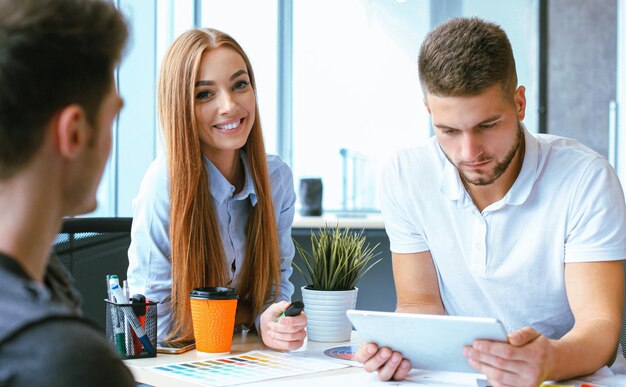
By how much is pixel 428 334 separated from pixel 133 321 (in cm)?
64

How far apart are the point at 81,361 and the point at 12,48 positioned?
276 mm

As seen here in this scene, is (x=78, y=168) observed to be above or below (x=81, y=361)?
above

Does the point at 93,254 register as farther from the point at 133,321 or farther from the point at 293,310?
the point at 293,310

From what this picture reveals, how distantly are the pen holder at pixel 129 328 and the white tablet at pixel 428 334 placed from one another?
0.48 m

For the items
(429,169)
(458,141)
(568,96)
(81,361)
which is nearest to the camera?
(81,361)

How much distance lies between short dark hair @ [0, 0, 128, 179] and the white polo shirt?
130 cm

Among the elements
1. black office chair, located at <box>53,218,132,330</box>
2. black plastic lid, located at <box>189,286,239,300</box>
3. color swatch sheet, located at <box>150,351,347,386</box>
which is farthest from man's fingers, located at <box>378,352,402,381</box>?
black office chair, located at <box>53,218,132,330</box>

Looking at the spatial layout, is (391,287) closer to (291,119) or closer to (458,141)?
(291,119)

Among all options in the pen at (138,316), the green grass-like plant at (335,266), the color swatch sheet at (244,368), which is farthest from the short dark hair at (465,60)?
the pen at (138,316)

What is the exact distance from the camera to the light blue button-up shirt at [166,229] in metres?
1.92

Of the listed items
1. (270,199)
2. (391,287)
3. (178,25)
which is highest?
(178,25)

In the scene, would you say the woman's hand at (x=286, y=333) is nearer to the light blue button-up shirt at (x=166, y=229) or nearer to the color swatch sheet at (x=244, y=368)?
the color swatch sheet at (x=244, y=368)

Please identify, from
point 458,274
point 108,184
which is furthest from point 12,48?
point 108,184

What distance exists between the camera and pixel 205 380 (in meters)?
1.47
